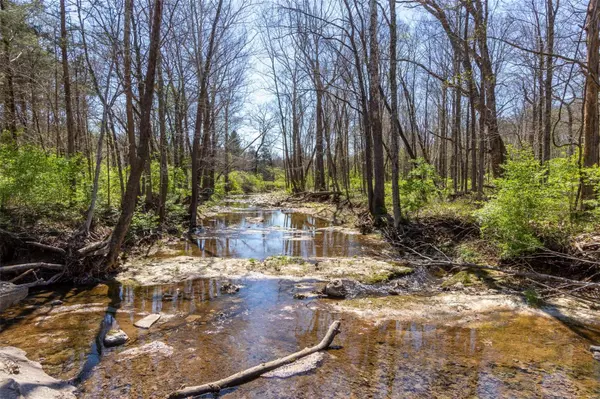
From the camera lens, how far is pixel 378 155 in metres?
12.6

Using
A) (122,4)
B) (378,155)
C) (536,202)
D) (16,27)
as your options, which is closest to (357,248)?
(378,155)

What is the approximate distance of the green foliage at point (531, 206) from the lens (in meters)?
6.50

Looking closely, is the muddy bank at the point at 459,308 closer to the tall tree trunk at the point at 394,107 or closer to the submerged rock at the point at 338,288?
the submerged rock at the point at 338,288

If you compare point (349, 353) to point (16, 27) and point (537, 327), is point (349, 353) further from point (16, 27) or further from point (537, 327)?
point (16, 27)

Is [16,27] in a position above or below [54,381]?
above

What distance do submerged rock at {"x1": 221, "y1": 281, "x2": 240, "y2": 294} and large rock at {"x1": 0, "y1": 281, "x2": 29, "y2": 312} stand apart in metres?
3.57

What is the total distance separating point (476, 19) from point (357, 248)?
819cm

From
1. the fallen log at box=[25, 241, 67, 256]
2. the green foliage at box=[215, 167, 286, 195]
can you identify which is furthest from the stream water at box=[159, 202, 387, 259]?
the green foliage at box=[215, 167, 286, 195]

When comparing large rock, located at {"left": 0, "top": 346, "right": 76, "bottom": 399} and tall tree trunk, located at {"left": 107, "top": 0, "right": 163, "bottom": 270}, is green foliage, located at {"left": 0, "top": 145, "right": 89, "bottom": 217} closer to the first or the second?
tall tree trunk, located at {"left": 107, "top": 0, "right": 163, "bottom": 270}

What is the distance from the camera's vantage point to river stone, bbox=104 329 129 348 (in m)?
4.44

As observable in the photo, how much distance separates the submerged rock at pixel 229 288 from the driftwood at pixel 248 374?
2.75m

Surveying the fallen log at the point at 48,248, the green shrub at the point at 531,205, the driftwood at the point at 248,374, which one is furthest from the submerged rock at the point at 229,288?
the green shrub at the point at 531,205

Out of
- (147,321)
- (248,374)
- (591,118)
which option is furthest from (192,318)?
(591,118)

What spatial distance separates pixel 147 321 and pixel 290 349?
2.39m
